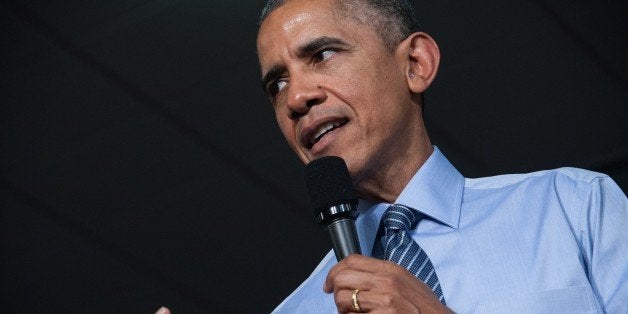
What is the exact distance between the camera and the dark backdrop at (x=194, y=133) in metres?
3.43

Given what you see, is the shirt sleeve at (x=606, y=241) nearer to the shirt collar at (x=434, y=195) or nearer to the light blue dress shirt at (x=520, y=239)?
the light blue dress shirt at (x=520, y=239)

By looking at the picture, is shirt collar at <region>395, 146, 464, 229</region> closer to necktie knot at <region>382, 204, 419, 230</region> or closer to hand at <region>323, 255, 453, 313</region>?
necktie knot at <region>382, 204, 419, 230</region>

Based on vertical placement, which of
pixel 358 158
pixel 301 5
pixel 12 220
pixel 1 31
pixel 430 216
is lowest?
pixel 430 216

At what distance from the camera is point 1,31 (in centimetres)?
339

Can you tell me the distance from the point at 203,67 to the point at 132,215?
98 cm

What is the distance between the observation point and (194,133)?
3.82 m

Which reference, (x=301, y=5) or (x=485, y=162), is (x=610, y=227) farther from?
(x=485, y=162)

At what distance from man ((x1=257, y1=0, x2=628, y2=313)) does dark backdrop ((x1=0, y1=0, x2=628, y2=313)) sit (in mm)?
1644

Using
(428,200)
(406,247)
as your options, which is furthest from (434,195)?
(406,247)

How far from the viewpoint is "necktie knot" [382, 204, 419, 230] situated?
1.55 m

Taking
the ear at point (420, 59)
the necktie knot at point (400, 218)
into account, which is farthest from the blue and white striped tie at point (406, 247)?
the ear at point (420, 59)

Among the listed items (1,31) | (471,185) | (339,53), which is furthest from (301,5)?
(1,31)

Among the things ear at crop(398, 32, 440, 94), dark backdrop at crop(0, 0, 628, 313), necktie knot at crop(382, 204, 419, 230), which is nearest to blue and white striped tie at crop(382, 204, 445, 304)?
necktie knot at crop(382, 204, 419, 230)

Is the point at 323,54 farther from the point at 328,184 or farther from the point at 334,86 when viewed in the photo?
the point at 328,184
